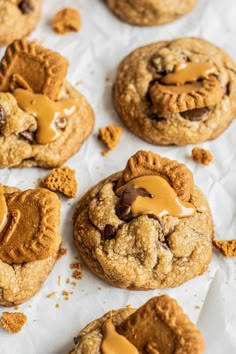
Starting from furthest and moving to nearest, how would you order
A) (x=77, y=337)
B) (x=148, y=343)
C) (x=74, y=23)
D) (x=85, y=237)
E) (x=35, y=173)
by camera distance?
(x=74, y=23) → (x=35, y=173) → (x=85, y=237) → (x=77, y=337) → (x=148, y=343)

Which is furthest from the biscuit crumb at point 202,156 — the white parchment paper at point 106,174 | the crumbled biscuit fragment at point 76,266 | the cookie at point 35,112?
the crumbled biscuit fragment at point 76,266

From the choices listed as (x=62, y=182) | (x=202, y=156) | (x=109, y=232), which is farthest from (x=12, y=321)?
(x=202, y=156)

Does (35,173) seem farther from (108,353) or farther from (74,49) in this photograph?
(108,353)

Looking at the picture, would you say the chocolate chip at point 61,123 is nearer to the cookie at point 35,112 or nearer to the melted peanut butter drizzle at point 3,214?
the cookie at point 35,112

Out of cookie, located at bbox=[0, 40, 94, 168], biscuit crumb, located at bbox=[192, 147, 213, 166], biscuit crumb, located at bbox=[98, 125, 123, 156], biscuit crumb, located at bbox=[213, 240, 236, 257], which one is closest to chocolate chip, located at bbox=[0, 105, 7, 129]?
cookie, located at bbox=[0, 40, 94, 168]

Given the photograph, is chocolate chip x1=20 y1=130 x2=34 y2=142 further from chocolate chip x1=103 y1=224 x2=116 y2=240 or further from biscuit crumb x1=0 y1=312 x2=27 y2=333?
biscuit crumb x1=0 y1=312 x2=27 y2=333

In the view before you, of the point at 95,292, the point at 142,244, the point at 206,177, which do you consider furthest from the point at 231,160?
the point at 95,292

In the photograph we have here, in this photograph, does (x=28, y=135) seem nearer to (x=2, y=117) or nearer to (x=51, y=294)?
(x=2, y=117)
